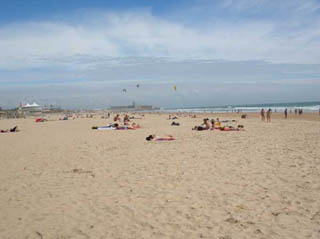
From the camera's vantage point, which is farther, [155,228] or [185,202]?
[185,202]

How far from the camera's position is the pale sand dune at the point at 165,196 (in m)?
3.59

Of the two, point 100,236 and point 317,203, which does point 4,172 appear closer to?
point 100,236

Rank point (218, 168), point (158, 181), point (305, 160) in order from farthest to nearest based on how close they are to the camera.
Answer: point (305, 160) < point (218, 168) < point (158, 181)

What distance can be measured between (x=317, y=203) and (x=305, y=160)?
3.29 m

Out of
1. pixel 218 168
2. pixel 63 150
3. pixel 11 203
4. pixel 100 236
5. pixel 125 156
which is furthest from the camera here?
pixel 63 150

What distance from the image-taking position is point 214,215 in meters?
3.94

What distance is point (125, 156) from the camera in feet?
28.6

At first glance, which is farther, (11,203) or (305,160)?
(305,160)

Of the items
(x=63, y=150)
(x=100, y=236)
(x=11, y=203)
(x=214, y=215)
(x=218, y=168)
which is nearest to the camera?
(x=100, y=236)

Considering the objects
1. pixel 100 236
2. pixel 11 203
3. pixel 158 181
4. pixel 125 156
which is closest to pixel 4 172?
pixel 11 203

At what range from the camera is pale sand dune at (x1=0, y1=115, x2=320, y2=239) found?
359cm

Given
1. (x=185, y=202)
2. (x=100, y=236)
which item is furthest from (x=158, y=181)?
(x=100, y=236)

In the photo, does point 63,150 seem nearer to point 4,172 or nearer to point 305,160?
point 4,172

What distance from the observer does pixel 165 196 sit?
15.7 ft
